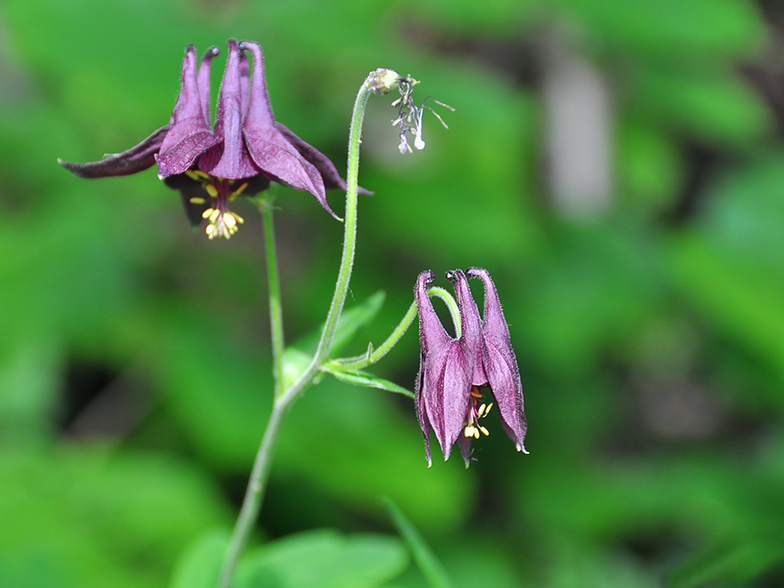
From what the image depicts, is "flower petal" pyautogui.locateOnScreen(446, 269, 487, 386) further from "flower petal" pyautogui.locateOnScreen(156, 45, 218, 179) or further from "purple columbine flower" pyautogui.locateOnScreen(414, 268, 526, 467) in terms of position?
"flower petal" pyautogui.locateOnScreen(156, 45, 218, 179)

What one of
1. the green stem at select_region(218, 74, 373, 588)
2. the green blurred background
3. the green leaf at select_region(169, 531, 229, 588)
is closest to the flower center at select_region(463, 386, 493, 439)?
the green stem at select_region(218, 74, 373, 588)

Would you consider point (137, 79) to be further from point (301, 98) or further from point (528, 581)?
point (528, 581)

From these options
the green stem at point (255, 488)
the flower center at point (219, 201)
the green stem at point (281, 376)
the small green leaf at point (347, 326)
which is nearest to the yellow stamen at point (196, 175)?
the flower center at point (219, 201)

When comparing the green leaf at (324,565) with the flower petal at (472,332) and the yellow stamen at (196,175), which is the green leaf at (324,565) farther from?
the yellow stamen at (196,175)

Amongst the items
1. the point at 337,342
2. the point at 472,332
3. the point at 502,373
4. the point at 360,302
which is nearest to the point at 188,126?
the point at 337,342

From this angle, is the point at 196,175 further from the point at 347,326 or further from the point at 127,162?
the point at 347,326

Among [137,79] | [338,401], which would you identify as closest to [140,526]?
[338,401]
